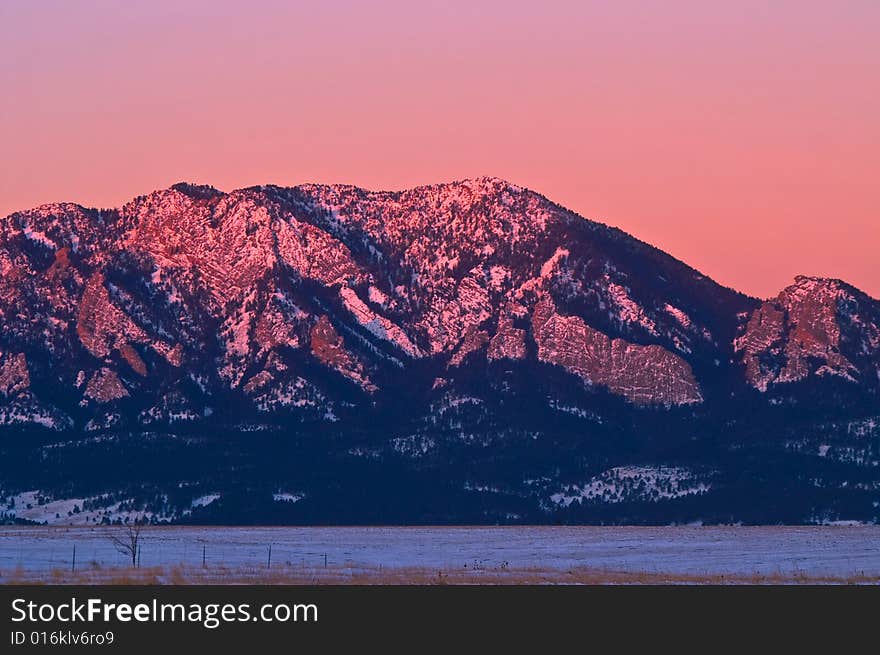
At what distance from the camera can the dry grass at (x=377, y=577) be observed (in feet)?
381

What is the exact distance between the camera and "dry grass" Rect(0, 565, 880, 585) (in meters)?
116

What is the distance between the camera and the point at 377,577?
4973 inches

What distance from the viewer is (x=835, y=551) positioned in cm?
19425

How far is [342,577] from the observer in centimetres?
12731
